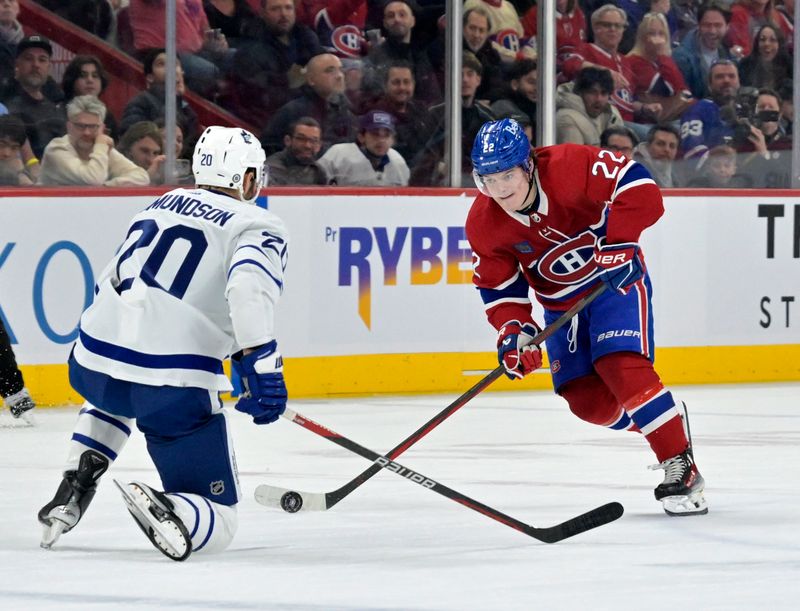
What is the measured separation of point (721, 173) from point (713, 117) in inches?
10.4

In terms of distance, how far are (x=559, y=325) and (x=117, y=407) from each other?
119 centimetres

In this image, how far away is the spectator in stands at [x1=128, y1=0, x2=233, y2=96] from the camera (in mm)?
6172

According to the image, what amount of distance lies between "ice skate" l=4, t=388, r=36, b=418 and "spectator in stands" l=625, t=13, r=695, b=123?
10.1 ft

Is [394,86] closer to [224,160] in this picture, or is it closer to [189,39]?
[189,39]

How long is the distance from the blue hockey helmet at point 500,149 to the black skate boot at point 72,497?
1.11 meters

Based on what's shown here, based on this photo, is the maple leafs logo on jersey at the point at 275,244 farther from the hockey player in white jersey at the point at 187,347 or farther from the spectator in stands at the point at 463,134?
the spectator in stands at the point at 463,134

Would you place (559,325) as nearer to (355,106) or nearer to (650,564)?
(650,564)

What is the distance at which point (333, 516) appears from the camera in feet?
13.0

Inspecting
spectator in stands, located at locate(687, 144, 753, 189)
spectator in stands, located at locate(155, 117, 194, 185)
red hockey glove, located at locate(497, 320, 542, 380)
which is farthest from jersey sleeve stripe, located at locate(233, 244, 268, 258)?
spectator in stands, located at locate(687, 144, 753, 189)

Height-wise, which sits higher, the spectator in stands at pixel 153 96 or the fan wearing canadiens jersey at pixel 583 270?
the spectator in stands at pixel 153 96

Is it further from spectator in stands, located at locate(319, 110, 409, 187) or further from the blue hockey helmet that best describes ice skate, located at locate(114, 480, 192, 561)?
spectator in stands, located at locate(319, 110, 409, 187)

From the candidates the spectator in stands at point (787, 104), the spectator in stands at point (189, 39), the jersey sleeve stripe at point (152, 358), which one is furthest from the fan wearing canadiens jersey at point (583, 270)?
the spectator in stands at point (787, 104)

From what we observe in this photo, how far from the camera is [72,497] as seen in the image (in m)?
3.43

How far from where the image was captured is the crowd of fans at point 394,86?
6066mm
